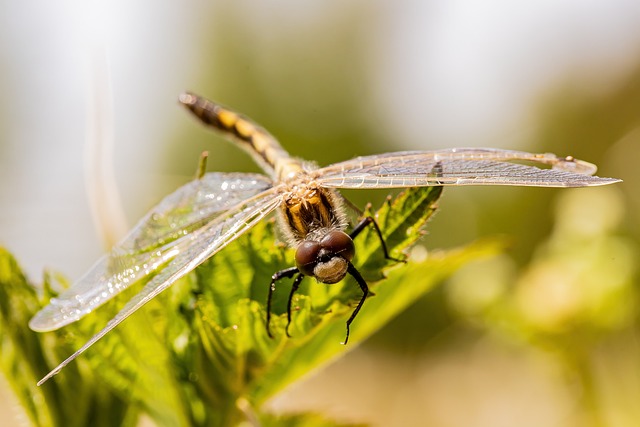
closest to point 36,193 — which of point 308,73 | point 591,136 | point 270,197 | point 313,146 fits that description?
point 313,146

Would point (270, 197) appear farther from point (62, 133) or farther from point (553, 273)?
point (62, 133)

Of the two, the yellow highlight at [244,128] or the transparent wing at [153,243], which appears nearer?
the transparent wing at [153,243]

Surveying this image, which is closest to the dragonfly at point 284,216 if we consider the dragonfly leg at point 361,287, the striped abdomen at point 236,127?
the dragonfly leg at point 361,287

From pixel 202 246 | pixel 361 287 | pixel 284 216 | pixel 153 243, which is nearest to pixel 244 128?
pixel 284 216

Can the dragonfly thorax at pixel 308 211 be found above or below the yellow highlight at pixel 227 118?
below

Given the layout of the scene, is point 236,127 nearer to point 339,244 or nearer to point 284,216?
point 284,216

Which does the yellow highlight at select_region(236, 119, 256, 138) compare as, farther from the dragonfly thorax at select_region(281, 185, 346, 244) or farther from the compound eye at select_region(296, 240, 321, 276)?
the compound eye at select_region(296, 240, 321, 276)

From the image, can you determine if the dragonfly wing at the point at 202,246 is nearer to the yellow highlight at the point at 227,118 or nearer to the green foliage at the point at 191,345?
the green foliage at the point at 191,345
